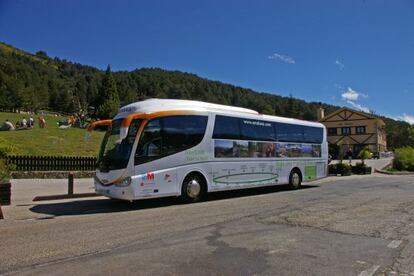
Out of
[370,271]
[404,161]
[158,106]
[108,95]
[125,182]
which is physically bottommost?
[370,271]

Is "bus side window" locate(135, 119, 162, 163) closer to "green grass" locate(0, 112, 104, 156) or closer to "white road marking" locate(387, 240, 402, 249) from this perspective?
"white road marking" locate(387, 240, 402, 249)

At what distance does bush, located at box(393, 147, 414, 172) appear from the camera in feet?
135

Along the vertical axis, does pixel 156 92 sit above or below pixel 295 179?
above

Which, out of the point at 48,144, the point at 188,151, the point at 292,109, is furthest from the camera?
the point at 292,109

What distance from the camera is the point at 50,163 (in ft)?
76.3

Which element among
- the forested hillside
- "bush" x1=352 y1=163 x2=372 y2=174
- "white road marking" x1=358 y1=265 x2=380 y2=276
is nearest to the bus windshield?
"white road marking" x1=358 y1=265 x2=380 y2=276

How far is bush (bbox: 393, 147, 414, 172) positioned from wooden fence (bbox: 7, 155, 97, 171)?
3088 cm

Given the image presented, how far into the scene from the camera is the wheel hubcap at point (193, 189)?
13707 millimetres

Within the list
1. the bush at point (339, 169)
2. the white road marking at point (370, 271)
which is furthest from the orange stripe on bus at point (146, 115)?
the bush at point (339, 169)

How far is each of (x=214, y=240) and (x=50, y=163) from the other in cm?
1787

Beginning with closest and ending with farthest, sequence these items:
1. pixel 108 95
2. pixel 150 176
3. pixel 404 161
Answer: pixel 150 176 < pixel 404 161 < pixel 108 95

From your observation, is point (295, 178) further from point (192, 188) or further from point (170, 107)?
point (170, 107)

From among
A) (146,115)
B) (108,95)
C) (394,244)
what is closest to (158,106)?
(146,115)

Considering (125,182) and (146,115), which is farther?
(146,115)
